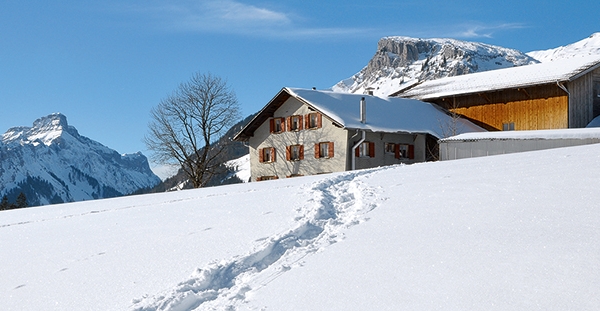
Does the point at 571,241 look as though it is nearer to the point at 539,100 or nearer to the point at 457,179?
the point at 457,179

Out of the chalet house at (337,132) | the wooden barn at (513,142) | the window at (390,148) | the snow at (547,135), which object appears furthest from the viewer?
the window at (390,148)

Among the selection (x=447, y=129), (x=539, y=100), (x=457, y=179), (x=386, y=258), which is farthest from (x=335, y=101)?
(x=386, y=258)

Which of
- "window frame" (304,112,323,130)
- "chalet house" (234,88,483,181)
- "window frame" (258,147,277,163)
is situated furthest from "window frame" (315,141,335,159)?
"window frame" (258,147,277,163)

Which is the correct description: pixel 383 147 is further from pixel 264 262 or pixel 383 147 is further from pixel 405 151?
pixel 264 262

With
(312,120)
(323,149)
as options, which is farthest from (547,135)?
(312,120)

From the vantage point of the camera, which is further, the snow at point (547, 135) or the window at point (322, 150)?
the window at point (322, 150)

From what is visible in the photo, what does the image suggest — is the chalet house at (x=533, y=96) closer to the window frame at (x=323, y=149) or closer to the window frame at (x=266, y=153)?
the window frame at (x=323, y=149)

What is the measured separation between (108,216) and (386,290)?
9628mm

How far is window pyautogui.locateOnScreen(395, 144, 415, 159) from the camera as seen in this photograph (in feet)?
115

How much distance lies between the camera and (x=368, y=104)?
36875mm

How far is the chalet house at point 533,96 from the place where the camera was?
32.6 m

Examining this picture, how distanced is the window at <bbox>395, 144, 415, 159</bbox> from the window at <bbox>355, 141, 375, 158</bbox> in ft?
6.22

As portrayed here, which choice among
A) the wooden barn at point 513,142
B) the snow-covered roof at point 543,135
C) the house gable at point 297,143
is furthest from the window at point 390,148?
the snow-covered roof at point 543,135

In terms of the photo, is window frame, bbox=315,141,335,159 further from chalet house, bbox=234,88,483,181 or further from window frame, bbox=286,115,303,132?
window frame, bbox=286,115,303,132
